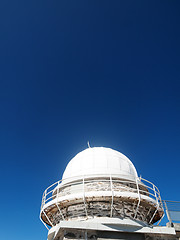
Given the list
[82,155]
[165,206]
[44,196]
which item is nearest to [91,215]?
[44,196]

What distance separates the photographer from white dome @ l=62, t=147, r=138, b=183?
9867 mm

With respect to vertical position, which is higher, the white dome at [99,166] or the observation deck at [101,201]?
the white dome at [99,166]

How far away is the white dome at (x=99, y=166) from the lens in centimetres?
987

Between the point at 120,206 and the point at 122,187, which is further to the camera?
the point at 122,187

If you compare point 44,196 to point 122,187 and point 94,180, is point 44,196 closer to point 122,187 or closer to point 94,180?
point 94,180

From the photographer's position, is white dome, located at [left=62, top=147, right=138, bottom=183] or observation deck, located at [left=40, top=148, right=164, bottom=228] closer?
observation deck, located at [left=40, top=148, right=164, bottom=228]

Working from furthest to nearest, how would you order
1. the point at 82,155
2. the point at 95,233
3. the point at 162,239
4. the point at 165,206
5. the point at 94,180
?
the point at 82,155 → the point at 94,180 → the point at 165,206 → the point at 162,239 → the point at 95,233

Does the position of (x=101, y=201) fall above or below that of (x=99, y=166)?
below

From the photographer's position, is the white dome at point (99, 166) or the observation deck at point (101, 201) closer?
the observation deck at point (101, 201)

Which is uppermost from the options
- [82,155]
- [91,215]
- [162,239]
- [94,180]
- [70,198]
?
[82,155]

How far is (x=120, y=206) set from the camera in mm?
7957

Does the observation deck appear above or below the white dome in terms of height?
below

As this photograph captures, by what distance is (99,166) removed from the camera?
10375 millimetres

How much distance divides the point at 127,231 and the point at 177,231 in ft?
7.89
